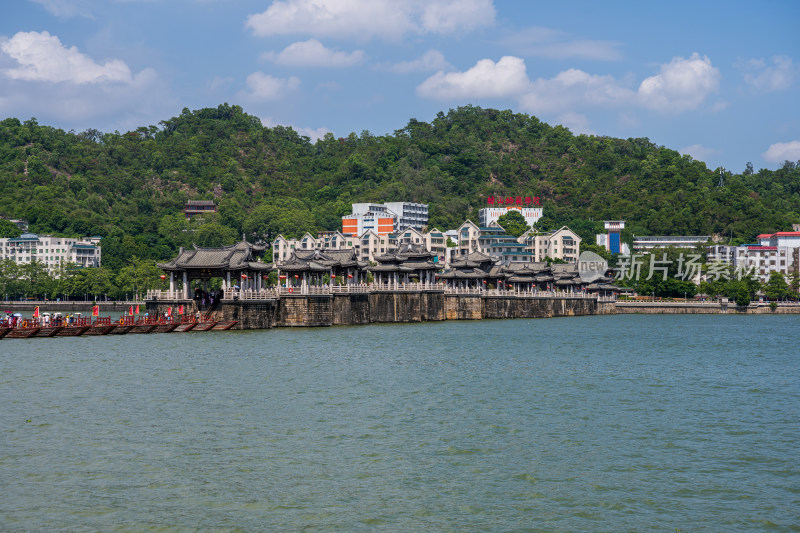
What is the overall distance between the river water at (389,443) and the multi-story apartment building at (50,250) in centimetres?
11228

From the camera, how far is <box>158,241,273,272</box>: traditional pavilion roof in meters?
72.7

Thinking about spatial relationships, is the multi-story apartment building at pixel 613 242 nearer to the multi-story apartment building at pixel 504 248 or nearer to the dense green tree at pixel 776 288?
the multi-story apartment building at pixel 504 248

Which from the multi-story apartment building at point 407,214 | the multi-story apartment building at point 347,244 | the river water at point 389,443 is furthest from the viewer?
the multi-story apartment building at point 407,214

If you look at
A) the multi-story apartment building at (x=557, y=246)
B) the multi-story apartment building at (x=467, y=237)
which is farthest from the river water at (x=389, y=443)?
the multi-story apartment building at (x=467, y=237)

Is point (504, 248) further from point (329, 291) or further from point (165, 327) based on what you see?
point (165, 327)

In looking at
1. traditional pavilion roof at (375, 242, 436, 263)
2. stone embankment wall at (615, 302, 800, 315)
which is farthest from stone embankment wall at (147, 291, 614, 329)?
stone embankment wall at (615, 302, 800, 315)

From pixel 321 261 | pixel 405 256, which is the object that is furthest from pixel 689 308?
pixel 321 261

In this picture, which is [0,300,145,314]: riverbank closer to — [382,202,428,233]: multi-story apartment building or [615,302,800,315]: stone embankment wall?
[382,202,428,233]: multi-story apartment building

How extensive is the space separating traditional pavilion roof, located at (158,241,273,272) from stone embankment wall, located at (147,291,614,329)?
121 inches

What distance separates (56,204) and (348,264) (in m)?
122

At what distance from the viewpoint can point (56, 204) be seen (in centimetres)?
18600

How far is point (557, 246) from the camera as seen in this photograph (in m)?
169

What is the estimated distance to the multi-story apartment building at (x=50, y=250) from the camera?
161 meters

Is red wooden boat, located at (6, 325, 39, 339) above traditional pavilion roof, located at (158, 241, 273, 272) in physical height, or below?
below
